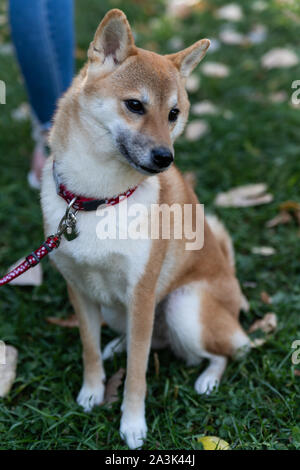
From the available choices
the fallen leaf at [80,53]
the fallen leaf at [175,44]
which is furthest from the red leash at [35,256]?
the fallen leaf at [175,44]

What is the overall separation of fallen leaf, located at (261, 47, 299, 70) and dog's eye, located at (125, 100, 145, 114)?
10.8 ft

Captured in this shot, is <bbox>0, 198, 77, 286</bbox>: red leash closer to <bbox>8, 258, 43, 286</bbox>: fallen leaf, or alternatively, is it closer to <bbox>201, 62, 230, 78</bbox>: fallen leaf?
<bbox>8, 258, 43, 286</bbox>: fallen leaf

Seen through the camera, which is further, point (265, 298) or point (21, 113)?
point (21, 113)

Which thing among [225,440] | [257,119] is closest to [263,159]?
[257,119]

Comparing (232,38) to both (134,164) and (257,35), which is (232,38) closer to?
(257,35)

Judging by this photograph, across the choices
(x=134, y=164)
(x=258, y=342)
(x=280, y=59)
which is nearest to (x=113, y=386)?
(x=258, y=342)

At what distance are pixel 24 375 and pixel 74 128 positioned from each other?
47.0 inches

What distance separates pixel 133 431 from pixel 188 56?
1569mm

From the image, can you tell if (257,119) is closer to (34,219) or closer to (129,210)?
(34,219)

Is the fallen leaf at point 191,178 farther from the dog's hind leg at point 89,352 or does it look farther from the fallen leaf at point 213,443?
the fallen leaf at point 213,443

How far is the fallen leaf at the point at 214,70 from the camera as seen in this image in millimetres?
4664

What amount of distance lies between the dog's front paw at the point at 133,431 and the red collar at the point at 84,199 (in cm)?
91

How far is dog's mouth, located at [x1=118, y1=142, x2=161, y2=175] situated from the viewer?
1.78 meters

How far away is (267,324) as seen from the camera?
101 inches
